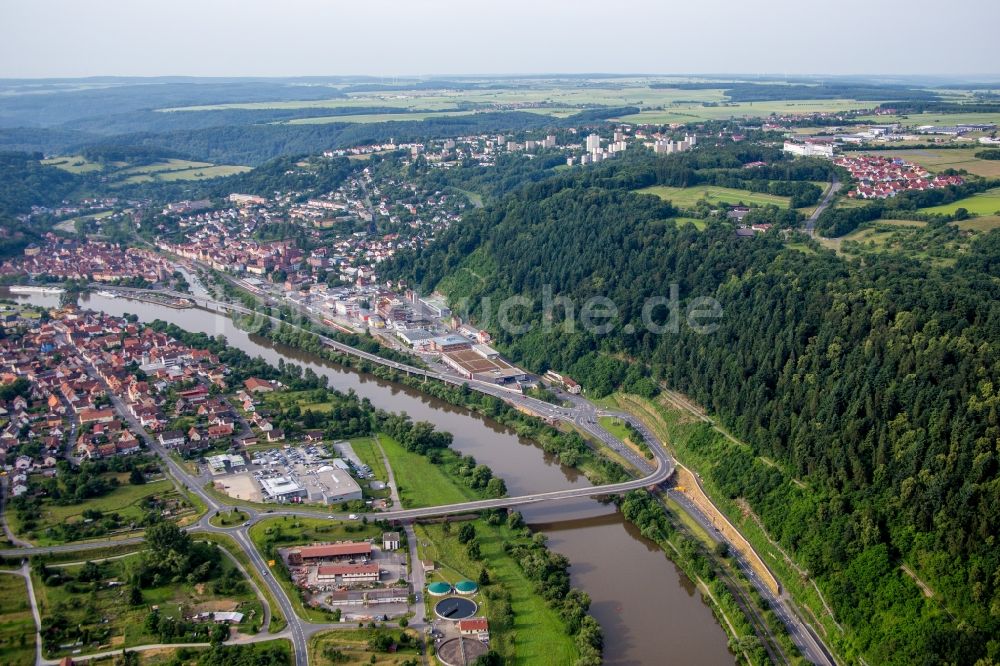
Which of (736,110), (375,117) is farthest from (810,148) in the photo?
(375,117)

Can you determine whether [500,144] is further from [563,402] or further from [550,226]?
[563,402]

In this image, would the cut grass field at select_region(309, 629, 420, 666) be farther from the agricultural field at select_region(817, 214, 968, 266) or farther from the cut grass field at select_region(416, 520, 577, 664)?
the agricultural field at select_region(817, 214, 968, 266)

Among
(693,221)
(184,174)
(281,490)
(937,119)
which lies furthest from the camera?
(184,174)

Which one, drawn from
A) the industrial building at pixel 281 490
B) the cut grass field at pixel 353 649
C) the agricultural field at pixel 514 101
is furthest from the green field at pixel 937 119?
the cut grass field at pixel 353 649

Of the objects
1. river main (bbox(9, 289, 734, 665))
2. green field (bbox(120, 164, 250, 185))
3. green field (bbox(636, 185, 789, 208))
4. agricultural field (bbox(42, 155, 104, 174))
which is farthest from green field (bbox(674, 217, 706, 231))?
agricultural field (bbox(42, 155, 104, 174))

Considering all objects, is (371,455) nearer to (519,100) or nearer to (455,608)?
(455,608)

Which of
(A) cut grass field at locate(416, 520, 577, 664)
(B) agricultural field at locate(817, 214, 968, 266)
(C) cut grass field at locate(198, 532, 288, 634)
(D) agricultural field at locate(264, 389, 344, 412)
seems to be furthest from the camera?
(D) agricultural field at locate(264, 389, 344, 412)

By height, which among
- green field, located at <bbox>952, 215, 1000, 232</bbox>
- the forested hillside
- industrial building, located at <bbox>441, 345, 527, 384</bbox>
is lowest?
industrial building, located at <bbox>441, 345, 527, 384</bbox>
